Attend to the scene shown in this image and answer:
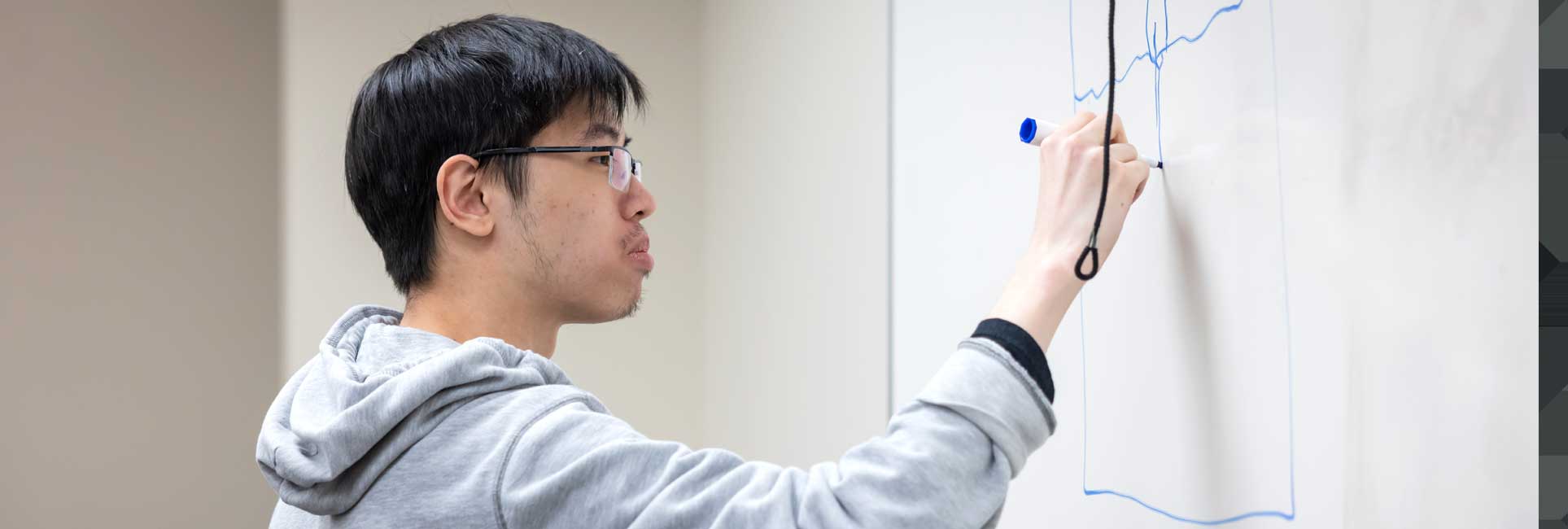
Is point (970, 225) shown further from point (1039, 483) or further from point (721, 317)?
point (721, 317)

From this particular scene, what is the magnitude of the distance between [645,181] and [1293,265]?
71.4 inches

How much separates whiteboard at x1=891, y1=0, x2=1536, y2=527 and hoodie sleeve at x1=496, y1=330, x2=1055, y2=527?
0.59 ft

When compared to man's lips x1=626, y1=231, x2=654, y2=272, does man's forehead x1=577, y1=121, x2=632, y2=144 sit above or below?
above

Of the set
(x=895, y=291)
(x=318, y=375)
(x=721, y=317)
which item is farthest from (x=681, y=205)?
(x=318, y=375)

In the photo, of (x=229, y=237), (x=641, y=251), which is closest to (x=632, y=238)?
(x=641, y=251)

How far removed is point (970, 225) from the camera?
114cm

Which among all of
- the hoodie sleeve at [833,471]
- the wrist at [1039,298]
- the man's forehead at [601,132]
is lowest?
the hoodie sleeve at [833,471]

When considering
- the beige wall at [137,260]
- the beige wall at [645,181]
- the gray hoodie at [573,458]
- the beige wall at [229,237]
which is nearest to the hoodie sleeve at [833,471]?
the gray hoodie at [573,458]

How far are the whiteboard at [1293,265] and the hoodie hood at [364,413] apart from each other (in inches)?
18.9

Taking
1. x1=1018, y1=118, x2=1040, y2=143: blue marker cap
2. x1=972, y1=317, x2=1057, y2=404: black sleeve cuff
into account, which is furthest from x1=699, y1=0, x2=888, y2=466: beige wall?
x1=972, y1=317, x2=1057, y2=404: black sleeve cuff

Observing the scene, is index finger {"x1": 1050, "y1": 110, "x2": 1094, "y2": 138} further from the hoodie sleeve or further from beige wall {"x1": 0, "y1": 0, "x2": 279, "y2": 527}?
beige wall {"x1": 0, "y1": 0, "x2": 279, "y2": 527}

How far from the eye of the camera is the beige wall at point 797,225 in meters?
1.52

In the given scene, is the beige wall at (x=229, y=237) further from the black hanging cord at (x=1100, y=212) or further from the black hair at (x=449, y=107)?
the black hanging cord at (x=1100, y=212)

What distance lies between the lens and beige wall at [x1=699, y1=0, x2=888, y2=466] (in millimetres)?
1520
